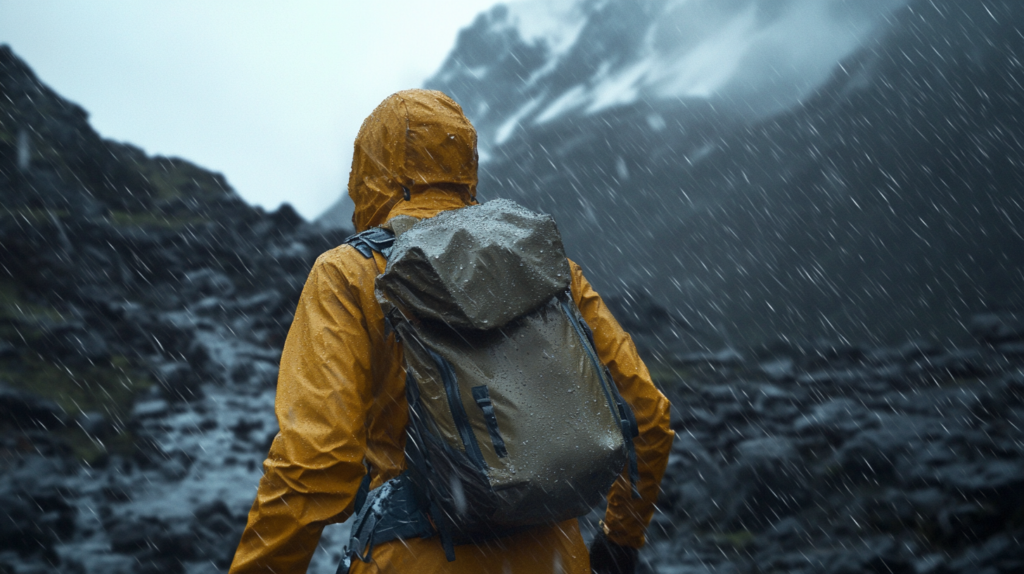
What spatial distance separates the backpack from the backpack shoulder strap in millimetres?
104

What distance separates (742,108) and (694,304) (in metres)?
6.11

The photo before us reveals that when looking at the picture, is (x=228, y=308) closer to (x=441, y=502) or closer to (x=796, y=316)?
(x=796, y=316)

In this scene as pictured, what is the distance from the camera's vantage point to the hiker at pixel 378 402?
5.13 ft

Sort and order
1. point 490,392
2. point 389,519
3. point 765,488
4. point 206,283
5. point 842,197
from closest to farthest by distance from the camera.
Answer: point 490,392, point 389,519, point 765,488, point 842,197, point 206,283

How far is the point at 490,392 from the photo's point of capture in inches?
60.8

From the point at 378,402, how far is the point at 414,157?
76cm

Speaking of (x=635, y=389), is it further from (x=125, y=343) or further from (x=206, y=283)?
(x=206, y=283)

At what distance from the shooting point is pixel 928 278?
1034 centimetres

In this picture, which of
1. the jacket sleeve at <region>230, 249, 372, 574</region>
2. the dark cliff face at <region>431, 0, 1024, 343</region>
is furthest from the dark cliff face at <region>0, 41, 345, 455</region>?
the dark cliff face at <region>431, 0, 1024, 343</region>

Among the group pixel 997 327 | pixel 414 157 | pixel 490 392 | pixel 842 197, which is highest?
pixel 414 157

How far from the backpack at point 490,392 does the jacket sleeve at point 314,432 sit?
0.13 metres

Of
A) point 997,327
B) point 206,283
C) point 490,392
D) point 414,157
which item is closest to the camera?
point 490,392

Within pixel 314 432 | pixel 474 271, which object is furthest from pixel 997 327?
pixel 314 432

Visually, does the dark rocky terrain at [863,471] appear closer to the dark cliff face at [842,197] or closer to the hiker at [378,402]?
the dark cliff face at [842,197]
